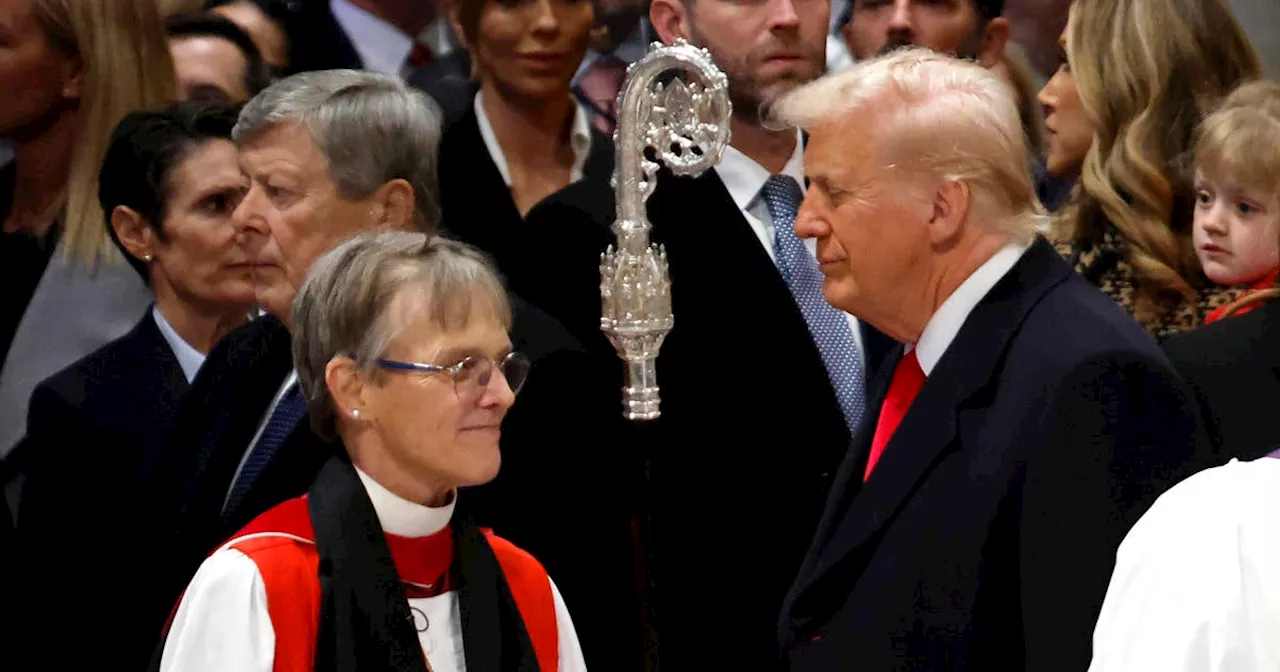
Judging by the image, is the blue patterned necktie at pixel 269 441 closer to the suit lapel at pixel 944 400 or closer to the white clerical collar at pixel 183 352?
the white clerical collar at pixel 183 352

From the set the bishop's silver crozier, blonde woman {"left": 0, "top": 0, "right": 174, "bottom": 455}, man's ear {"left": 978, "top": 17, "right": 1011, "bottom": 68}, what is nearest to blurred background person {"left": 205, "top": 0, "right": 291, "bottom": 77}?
blonde woman {"left": 0, "top": 0, "right": 174, "bottom": 455}

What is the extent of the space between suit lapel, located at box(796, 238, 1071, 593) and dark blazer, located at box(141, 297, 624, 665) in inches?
26.5

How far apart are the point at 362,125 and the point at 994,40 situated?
1.66 meters

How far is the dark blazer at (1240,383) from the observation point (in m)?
3.77

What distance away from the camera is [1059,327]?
118 inches

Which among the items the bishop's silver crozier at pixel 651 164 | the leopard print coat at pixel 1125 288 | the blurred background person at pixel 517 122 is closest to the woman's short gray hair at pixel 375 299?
the bishop's silver crozier at pixel 651 164

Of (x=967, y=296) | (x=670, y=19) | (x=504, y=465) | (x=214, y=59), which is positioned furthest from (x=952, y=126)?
(x=214, y=59)

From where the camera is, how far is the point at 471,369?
300 cm

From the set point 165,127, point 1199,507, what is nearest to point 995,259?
point 1199,507

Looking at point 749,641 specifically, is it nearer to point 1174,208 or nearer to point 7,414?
point 1174,208

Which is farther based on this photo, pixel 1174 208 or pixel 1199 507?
pixel 1174 208

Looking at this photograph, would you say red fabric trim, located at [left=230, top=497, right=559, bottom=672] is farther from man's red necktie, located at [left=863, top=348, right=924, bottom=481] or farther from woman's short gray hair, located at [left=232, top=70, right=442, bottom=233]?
woman's short gray hair, located at [left=232, top=70, right=442, bottom=233]

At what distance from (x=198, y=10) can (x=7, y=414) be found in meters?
1.08

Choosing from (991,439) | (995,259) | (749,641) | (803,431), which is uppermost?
(995,259)
